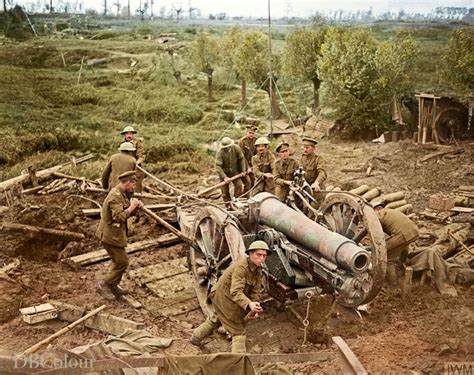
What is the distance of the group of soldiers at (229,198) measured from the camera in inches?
178

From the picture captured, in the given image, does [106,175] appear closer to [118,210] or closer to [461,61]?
[118,210]

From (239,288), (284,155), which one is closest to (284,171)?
(284,155)

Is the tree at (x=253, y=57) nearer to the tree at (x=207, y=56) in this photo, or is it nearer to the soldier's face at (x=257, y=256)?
the tree at (x=207, y=56)

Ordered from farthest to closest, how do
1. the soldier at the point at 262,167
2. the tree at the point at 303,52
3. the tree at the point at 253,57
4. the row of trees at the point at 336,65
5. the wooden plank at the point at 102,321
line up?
the tree at the point at 303,52 → the tree at the point at 253,57 → the row of trees at the point at 336,65 → the soldier at the point at 262,167 → the wooden plank at the point at 102,321

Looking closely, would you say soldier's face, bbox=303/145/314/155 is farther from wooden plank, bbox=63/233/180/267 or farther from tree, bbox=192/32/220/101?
tree, bbox=192/32/220/101

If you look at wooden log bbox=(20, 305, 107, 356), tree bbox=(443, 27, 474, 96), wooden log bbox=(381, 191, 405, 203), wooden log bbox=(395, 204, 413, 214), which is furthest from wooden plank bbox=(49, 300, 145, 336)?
tree bbox=(443, 27, 474, 96)

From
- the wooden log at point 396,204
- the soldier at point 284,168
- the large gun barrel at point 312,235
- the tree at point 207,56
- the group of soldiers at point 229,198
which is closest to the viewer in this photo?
Answer: the group of soldiers at point 229,198

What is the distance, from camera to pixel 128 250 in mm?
7340

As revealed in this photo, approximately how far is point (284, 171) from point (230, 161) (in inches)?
44.5

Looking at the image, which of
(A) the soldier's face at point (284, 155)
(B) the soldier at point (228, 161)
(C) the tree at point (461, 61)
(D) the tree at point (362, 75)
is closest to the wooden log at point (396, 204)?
(A) the soldier's face at point (284, 155)

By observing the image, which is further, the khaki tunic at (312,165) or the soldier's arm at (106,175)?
the soldier's arm at (106,175)

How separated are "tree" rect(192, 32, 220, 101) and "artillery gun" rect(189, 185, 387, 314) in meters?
9.86

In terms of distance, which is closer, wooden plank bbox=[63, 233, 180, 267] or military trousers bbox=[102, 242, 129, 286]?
military trousers bbox=[102, 242, 129, 286]

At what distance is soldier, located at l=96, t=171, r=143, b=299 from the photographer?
5695 mm
